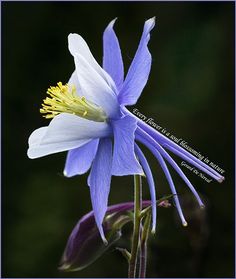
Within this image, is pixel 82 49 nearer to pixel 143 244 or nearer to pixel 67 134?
pixel 67 134

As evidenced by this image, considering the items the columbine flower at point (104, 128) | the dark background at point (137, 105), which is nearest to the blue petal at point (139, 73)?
the columbine flower at point (104, 128)

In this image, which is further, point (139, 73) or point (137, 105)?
point (137, 105)

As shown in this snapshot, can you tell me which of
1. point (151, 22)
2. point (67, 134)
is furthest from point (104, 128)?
point (151, 22)

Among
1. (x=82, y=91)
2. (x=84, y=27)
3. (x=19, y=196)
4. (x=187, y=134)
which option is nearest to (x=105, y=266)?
(x=19, y=196)

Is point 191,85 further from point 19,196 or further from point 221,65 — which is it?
point 19,196

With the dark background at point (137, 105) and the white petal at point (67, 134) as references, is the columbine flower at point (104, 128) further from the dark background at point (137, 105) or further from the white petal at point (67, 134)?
the dark background at point (137, 105)

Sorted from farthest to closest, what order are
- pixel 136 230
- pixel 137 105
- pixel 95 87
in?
pixel 137 105, pixel 95 87, pixel 136 230
